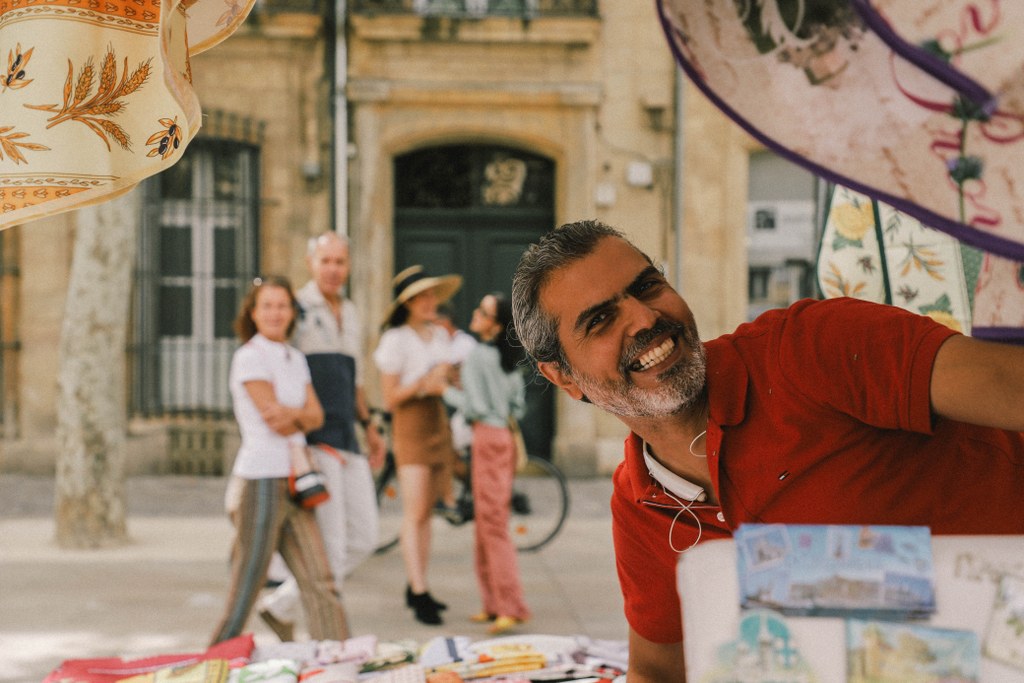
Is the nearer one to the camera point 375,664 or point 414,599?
point 375,664

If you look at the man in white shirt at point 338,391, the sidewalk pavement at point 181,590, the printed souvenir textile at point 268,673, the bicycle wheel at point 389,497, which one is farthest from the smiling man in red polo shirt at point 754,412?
the bicycle wheel at point 389,497

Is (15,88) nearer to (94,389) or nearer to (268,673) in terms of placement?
(268,673)

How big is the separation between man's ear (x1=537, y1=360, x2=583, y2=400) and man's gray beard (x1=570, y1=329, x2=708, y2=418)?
5.7 inches

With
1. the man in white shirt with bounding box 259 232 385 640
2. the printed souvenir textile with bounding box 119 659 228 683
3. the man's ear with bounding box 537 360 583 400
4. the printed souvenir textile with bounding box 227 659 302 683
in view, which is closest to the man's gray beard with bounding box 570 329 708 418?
the man's ear with bounding box 537 360 583 400

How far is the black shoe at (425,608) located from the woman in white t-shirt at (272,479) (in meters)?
1.28

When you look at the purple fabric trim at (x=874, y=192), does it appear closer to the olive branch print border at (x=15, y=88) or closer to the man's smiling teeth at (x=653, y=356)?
the man's smiling teeth at (x=653, y=356)

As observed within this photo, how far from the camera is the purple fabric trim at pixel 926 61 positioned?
3.93ft

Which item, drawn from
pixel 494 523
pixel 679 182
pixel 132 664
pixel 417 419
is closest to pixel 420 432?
pixel 417 419

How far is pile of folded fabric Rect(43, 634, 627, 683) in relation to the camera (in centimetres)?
247

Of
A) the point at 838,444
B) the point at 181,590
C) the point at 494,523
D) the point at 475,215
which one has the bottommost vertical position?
the point at 181,590

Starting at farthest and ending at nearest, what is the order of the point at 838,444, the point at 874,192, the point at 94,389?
the point at 94,389
the point at 838,444
the point at 874,192

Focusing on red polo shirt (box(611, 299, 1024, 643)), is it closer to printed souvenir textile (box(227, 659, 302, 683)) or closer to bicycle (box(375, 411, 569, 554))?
printed souvenir textile (box(227, 659, 302, 683))

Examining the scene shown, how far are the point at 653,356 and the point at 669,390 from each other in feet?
0.20

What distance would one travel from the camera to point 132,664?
8.71 ft
